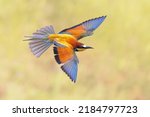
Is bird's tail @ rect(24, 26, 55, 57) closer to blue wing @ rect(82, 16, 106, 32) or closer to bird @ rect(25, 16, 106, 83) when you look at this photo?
bird @ rect(25, 16, 106, 83)

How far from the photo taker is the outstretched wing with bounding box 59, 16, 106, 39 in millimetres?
2070

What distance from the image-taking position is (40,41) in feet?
6.59

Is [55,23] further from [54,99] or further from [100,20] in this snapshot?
[54,99]

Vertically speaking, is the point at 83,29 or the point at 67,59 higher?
the point at 83,29

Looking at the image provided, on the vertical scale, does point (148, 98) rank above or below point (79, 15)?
below

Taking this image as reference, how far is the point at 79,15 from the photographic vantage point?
2.13 metres

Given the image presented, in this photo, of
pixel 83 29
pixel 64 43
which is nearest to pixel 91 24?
pixel 83 29

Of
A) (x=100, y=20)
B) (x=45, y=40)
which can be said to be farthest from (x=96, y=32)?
(x=45, y=40)

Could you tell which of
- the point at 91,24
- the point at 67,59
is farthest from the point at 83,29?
the point at 67,59

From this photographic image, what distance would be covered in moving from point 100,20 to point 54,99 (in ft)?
1.29

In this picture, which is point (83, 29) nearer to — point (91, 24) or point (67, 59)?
point (91, 24)

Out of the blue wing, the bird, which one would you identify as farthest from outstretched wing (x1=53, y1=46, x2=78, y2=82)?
the blue wing

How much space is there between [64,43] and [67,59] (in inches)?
2.7

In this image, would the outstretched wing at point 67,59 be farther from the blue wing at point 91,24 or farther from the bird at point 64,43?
the blue wing at point 91,24
